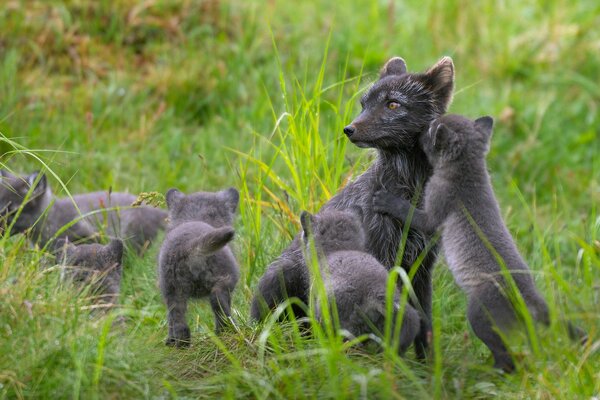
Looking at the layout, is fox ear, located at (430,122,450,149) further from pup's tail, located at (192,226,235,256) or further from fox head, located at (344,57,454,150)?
pup's tail, located at (192,226,235,256)

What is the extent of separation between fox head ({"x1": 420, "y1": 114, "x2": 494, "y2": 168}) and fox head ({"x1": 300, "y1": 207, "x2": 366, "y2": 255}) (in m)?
0.58

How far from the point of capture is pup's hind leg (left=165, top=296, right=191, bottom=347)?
537 cm

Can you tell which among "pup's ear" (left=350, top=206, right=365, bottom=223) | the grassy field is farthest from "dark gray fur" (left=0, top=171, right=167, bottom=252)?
"pup's ear" (left=350, top=206, right=365, bottom=223)

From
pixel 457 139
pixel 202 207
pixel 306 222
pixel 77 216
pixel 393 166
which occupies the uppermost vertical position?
pixel 457 139

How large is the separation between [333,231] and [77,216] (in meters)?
3.30

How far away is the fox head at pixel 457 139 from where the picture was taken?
207 inches

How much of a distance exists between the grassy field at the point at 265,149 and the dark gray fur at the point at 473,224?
16 centimetres

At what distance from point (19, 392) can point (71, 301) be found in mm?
815

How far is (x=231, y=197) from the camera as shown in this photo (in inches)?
250

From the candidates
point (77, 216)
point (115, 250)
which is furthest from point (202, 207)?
point (77, 216)

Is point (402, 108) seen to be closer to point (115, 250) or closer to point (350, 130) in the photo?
point (350, 130)

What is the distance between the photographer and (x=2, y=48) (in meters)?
10.3

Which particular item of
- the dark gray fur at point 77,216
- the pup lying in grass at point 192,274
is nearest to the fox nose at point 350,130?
the pup lying in grass at point 192,274

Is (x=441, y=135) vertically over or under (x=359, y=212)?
over
